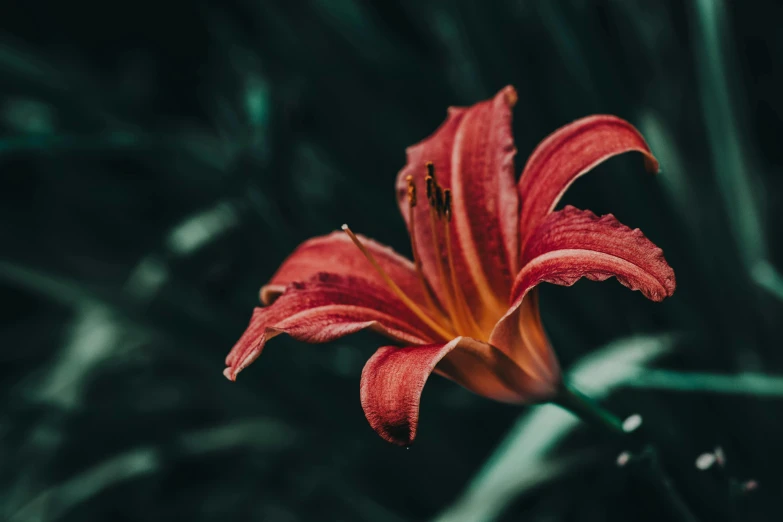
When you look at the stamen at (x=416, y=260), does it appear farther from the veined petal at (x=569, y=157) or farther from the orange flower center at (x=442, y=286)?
the veined petal at (x=569, y=157)

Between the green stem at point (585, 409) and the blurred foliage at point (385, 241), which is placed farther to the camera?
the blurred foliage at point (385, 241)

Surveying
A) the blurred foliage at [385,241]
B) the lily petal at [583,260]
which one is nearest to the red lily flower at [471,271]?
the lily petal at [583,260]

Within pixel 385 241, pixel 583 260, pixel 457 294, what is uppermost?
pixel 385 241

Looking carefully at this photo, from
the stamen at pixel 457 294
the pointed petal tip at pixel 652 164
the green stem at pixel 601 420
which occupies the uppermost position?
the stamen at pixel 457 294

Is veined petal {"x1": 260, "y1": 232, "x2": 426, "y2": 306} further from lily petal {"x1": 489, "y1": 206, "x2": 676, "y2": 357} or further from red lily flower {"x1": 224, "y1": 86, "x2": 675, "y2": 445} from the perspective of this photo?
lily petal {"x1": 489, "y1": 206, "x2": 676, "y2": 357}

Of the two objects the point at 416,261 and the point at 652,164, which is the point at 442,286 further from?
the point at 652,164

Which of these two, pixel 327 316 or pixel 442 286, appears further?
pixel 442 286

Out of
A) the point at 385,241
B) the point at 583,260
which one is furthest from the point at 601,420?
the point at 385,241
